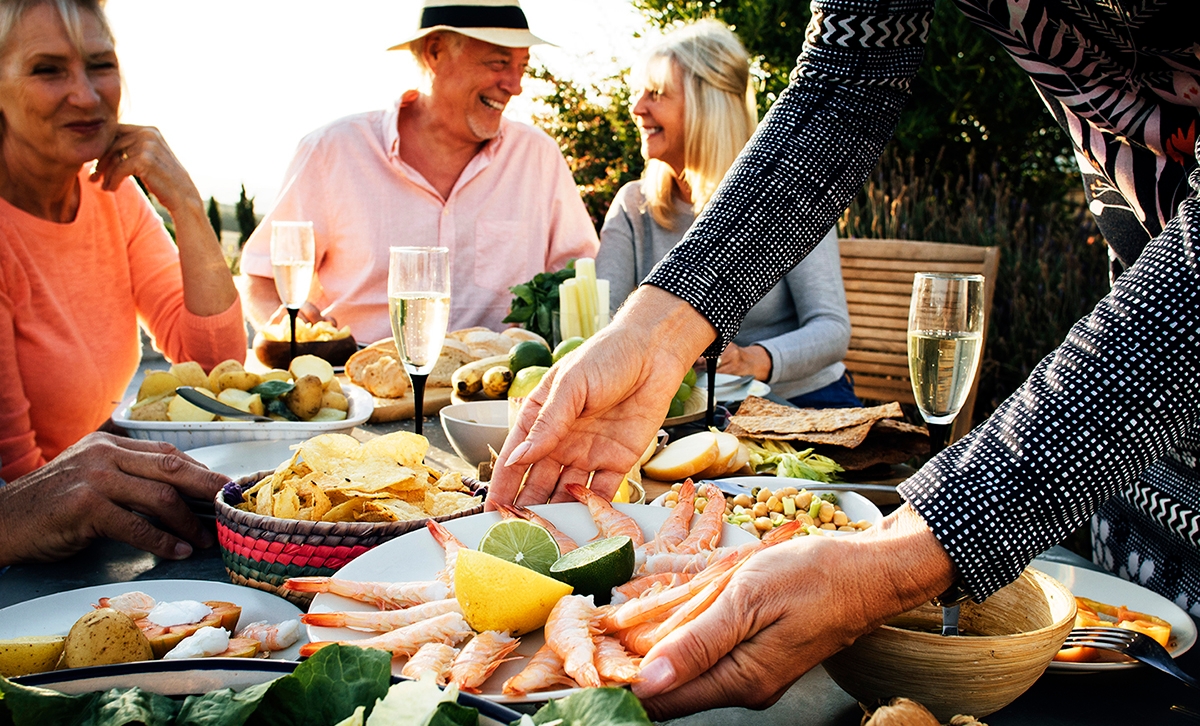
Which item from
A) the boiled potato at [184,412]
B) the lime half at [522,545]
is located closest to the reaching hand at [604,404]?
the lime half at [522,545]

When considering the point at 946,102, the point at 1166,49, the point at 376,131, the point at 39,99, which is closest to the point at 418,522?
the point at 1166,49

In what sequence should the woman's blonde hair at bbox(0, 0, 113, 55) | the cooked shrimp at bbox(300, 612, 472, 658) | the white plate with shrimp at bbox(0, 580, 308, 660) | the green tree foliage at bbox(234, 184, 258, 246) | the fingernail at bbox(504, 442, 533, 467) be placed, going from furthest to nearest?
1. the green tree foliage at bbox(234, 184, 258, 246)
2. the woman's blonde hair at bbox(0, 0, 113, 55)
3. the fingernail at bbox(504, 442, 533, 467)
4. the white plate with shrimp at bbox(0, 580, 308, 660)
5. the cooked shrimp at bbox(300, 612, 472, 658)

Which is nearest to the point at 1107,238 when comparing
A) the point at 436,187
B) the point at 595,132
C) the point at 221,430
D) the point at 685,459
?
the point at 685,459

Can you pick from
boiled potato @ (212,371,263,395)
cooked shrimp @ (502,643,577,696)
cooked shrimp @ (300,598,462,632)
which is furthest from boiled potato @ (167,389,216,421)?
cooked shrimp @ (502,643,577,696)

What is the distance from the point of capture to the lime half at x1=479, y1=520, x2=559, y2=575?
105 cm

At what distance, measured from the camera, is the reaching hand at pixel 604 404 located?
1.35 m

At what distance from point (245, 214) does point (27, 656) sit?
1022cm

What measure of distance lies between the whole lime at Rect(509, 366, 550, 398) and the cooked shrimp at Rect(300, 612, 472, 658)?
123 centimetres

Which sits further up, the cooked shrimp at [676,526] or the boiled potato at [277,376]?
the cooked shrimp at [676,526]

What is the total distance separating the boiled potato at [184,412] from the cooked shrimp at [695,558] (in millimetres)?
1354

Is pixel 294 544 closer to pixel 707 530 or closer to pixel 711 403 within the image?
pixel 707 530

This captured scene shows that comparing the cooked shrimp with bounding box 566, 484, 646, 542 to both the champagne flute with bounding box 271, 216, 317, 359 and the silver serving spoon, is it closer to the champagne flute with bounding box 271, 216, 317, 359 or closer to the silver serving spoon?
the silver serving spoon

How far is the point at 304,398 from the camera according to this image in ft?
6.95

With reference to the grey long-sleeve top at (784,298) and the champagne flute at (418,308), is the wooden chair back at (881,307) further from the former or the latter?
the champagne flute at (418,308)
